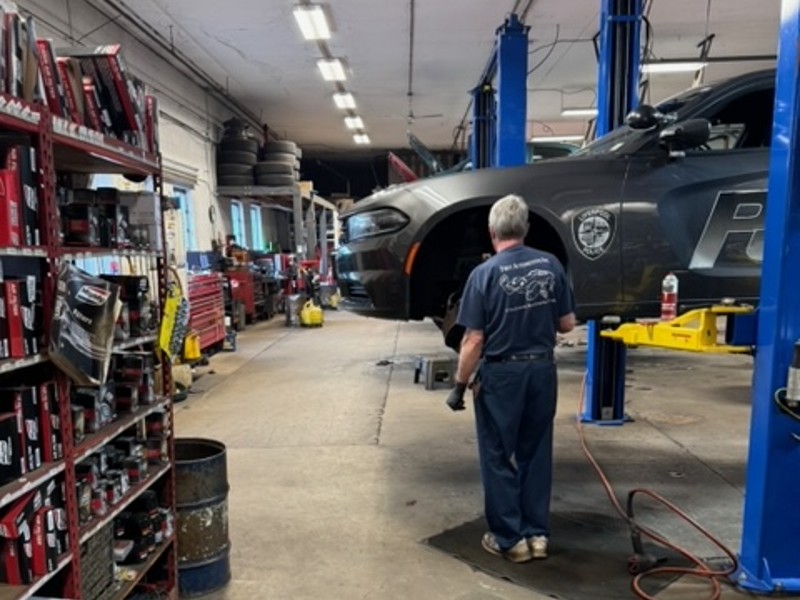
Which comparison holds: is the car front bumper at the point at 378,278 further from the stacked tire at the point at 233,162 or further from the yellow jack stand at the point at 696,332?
the stacked tire at the point at 233,162

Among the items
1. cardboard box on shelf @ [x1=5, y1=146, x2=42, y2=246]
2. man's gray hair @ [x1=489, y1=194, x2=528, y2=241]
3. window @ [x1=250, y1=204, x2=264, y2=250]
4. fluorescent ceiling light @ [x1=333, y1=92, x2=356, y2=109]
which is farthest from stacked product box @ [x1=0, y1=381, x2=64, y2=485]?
window @ [x1=250, y1=204, x2=264, y2=250]

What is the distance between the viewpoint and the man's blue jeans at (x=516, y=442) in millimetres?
2508

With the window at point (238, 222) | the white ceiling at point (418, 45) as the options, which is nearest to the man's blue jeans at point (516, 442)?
the white ceiling at point (418, 45)

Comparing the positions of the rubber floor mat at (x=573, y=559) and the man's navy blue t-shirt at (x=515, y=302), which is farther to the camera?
the man's navy blue t-shirt at (x=515, y=302)

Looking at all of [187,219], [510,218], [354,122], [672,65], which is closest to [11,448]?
[510,218]

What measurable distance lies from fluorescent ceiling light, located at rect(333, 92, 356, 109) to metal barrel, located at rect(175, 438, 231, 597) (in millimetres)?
10255

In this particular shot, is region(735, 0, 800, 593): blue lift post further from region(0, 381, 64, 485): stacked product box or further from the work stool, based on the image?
the work stool

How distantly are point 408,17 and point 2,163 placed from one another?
7138mm

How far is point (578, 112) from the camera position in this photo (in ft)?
42.1

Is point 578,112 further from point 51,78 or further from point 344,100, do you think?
point 51,78

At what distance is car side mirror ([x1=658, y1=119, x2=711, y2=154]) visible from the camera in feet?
9.90

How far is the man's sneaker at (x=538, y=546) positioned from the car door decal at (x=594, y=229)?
1.50 m

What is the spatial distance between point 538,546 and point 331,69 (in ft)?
29.2

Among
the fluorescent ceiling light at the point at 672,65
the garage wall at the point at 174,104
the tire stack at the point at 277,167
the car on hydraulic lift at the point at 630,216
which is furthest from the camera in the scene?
the tire stack at the point at 277,167
